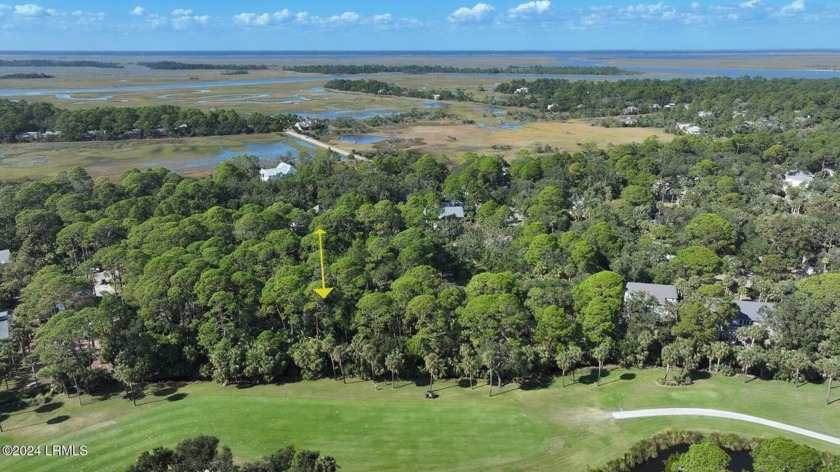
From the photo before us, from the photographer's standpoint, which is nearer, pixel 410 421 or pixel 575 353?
pixel 410 421

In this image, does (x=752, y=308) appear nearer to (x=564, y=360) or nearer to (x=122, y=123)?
(x=564, y=360)

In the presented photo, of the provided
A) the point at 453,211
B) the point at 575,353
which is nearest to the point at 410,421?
the point at 575,353

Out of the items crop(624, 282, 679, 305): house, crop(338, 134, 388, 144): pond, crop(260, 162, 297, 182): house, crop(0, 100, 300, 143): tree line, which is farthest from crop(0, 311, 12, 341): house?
crop(0, 100, 300, 143): tree line

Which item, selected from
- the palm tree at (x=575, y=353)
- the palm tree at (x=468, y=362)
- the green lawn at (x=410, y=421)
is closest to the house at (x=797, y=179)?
the green lawn at (x=410, y=421)

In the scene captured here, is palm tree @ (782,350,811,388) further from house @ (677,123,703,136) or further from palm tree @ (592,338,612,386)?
house @ (677,123,703,136)

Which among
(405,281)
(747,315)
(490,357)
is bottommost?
(490,357)

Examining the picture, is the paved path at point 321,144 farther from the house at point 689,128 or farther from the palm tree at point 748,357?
the house at point 689,128
